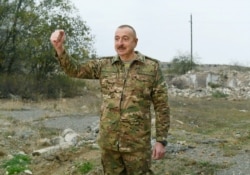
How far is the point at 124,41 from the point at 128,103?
53 cm

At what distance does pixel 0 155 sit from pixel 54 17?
58.1 feet

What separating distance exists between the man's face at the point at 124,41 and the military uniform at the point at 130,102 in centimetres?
10

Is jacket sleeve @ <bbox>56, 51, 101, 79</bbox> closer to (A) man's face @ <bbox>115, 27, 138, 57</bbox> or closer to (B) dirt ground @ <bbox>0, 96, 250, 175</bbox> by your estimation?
(A) man's face @ <bbox>115, 27, 138, 57</bbox>

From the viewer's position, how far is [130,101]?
4.11 metres

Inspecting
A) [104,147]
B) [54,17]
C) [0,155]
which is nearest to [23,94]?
[54,17]

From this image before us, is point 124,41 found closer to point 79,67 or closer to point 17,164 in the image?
point 79,67

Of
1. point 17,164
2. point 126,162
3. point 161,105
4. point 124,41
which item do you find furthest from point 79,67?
point 17,164

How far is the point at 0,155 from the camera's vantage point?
29.0ft

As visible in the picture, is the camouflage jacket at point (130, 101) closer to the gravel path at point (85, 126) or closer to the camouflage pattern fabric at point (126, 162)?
the camouflage pattern fabric at point (126, 162)

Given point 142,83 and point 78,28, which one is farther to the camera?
point 78,28

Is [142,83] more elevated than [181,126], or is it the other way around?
[142,83]

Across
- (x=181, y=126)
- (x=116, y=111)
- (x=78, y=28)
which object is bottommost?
(x=181, y=126)

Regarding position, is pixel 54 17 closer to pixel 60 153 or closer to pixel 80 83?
pixel 80 83

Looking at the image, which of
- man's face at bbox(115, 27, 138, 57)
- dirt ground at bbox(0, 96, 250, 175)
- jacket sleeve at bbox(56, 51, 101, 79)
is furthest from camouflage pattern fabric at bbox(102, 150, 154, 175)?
dirt ground at bbox(0, 96, 250, 175)
